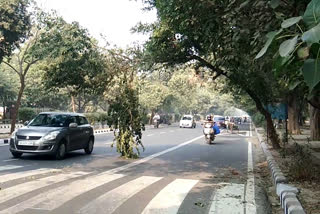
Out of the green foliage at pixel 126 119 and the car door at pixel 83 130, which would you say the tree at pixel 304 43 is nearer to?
the green foliage at pixel 126 119

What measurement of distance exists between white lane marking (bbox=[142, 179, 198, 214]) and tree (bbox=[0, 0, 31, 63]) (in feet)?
49.8

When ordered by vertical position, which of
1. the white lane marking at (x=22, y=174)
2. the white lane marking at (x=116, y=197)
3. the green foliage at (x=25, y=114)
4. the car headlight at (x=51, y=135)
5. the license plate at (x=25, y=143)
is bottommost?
the white lane marking at (x=116, y=197)

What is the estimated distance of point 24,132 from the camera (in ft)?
38.4

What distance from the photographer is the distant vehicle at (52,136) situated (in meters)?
11.5

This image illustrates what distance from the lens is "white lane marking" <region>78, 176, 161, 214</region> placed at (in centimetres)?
586

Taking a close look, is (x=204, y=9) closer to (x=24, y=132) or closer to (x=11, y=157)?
(x=24, y=132)

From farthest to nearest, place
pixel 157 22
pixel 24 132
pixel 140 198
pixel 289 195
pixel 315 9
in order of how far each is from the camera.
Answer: pixel 157 22
pixel 24 132
pixel 140 198
pixel 289 195
pixel 315 9

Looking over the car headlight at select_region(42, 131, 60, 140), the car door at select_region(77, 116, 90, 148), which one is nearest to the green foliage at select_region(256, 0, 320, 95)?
the car headlight at select_region(42, 131, 60, 140)

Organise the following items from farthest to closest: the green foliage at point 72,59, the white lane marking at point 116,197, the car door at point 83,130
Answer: the car door at point 83,130 → the green foliage at point 72,59 → the white lane marking at point 116,197

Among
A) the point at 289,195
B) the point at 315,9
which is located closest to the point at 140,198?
the point at 289,195

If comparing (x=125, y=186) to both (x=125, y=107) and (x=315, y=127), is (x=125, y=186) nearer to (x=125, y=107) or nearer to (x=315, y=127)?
(x=125, y=107)

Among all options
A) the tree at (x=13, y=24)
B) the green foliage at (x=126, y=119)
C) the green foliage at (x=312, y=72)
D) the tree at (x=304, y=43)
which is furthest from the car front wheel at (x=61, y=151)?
the green foliage at (x=312, y=72)

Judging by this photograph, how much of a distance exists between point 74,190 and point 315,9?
257 inches

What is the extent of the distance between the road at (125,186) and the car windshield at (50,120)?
3.88ft
